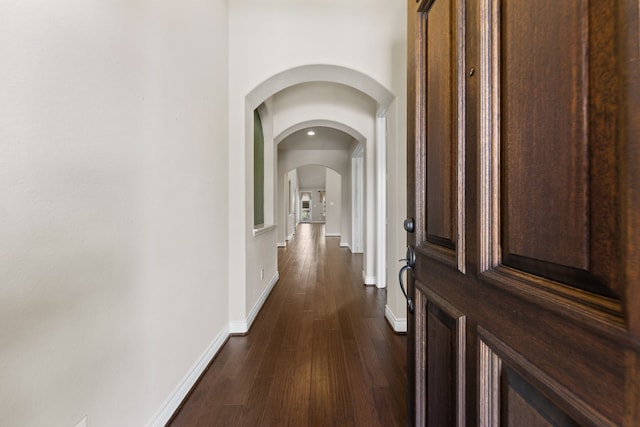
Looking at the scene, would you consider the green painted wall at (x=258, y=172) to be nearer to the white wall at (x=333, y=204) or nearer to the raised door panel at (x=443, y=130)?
the raised door panel at (x=443, y=130)

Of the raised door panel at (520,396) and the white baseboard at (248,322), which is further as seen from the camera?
the white baseboard at (248,322)

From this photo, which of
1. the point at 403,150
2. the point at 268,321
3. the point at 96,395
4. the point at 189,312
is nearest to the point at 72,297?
the point at 96,395

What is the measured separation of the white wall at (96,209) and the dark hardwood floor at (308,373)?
309mm

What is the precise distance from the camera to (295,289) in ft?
11.9

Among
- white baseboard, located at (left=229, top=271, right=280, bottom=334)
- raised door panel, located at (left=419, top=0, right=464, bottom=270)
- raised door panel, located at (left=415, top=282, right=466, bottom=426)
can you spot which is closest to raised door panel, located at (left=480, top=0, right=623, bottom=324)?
raised door panel, located at (left=419, top=0, right=464, bottom=270)

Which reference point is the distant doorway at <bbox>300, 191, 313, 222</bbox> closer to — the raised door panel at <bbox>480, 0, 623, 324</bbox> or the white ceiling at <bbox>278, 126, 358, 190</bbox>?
the white ceiling at <bbox>278, 126, 358, 190</bbox>

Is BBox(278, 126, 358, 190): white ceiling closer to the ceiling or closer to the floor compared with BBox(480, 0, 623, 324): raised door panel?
closer to the ceiling

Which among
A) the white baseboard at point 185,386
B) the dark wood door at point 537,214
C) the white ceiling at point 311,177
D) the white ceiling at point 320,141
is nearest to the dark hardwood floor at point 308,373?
the white baseboard at point 185,386

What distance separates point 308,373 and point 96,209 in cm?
150

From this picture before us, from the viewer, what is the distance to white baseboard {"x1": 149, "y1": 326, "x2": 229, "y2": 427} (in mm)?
1299

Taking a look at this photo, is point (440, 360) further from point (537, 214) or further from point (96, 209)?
point (96, 209)

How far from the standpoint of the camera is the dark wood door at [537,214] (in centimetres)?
34

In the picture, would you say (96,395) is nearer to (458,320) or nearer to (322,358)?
(458,320)

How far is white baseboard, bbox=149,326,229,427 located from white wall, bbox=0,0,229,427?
0.04 metres
